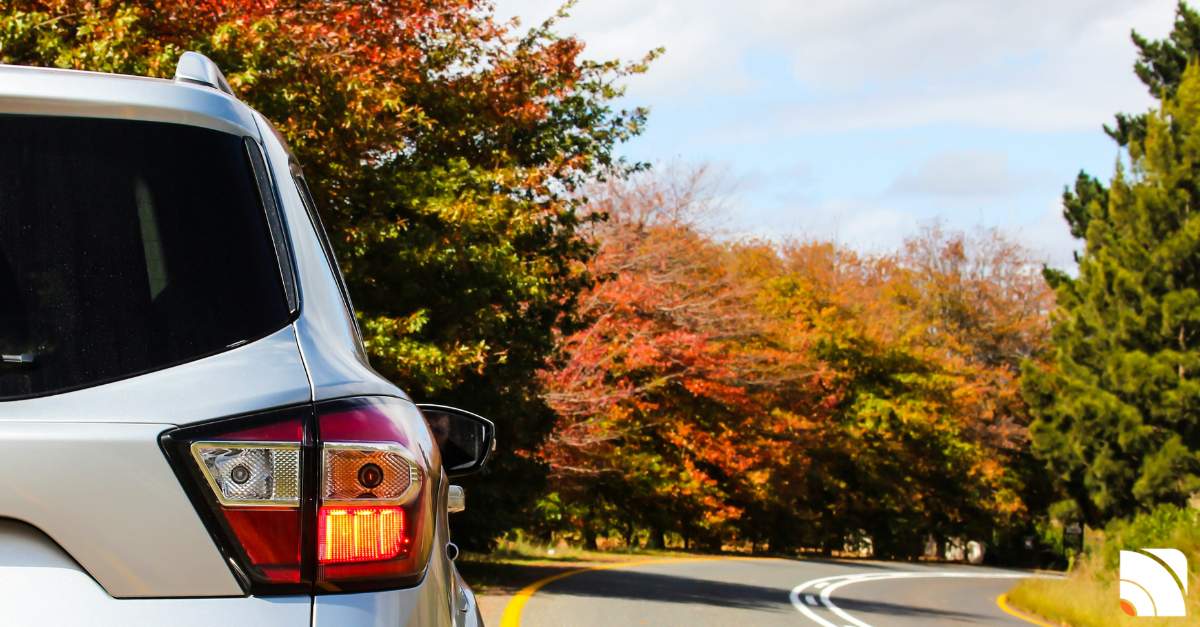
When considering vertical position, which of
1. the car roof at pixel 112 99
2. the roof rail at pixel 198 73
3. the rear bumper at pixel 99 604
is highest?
the roof rail at pixel 198 73

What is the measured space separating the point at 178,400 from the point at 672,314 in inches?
1242

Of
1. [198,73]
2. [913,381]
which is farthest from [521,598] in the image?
[913,381]

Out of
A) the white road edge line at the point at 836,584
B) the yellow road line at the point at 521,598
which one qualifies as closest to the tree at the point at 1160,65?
the white road edge line at the point at 836,584

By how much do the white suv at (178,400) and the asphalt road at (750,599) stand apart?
10.1 m

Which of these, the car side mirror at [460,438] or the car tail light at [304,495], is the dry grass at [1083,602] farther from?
the car tail light at [304,495]

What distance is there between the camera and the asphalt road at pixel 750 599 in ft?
42.4

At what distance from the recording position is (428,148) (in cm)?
1647

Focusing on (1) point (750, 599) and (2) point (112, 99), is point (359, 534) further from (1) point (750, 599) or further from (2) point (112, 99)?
(1) point (750, 599)

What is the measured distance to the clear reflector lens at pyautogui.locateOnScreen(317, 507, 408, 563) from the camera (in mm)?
1687

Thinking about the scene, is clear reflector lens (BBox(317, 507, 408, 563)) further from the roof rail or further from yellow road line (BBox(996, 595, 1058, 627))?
yellow road line (BBox(996, 595, 1058, 627))

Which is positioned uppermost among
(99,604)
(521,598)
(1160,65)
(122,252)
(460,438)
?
(1160,65)

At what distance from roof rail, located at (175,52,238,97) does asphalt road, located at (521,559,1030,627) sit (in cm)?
985

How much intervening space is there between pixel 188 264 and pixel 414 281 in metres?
12.9

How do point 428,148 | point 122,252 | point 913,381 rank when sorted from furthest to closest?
1. point 913,381
2. point 428,148
3. point 122,252
